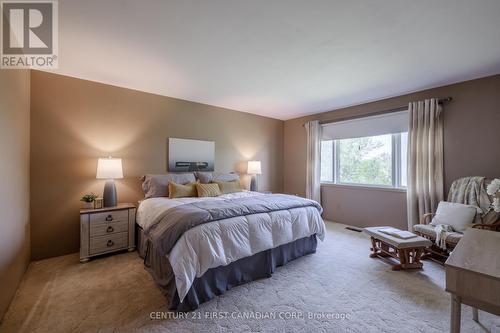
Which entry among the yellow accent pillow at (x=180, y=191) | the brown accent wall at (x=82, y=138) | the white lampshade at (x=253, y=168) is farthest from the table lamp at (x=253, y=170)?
the yellow accent pillow at (x=180, y=191)

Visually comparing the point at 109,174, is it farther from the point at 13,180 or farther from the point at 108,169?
the point at 13,180

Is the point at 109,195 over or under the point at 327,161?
under

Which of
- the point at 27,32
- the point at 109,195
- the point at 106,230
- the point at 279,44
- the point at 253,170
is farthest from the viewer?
the point at 253,170

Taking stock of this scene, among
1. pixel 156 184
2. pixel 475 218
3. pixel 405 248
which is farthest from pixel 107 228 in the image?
pixel 475 218

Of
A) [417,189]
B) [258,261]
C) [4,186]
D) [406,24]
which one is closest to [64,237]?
[4,186]

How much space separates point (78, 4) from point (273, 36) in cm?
164

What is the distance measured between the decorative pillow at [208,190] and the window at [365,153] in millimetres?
2744

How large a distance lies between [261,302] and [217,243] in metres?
0.67

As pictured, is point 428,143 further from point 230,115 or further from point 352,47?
point 230,115

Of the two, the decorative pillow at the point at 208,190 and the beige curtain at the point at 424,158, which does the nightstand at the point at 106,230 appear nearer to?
the decorative pillow at the point at 208,190

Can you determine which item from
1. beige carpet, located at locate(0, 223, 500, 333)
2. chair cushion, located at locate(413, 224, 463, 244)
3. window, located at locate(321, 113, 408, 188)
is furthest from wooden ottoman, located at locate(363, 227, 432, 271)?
window, located at locate(321, 113, 408, 188)

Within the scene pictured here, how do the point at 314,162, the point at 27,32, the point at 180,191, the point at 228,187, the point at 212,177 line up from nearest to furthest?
the point at 27,32 < the point at 180,191 < the point at 228,187 < the point at 212,177 < the point at 314,162

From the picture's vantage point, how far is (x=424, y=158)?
11.1 feet

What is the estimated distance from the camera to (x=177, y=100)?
398cm
